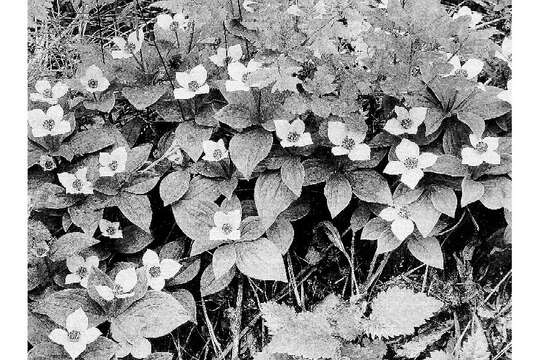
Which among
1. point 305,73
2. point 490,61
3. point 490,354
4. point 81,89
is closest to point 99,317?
point 81,89

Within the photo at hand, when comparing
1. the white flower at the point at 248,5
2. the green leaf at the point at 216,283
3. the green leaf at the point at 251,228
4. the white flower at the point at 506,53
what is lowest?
the green leaf at the point at 216,283

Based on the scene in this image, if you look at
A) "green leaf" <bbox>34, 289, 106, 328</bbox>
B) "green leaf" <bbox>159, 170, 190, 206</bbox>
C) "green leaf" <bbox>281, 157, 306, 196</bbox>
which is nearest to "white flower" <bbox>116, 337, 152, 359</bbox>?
"green leaf" <bbox>34, 289, 106, 328</bbox>

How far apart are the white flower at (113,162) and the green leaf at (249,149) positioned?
1.25 ft

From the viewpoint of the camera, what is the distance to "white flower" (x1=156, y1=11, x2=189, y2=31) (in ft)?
8.71

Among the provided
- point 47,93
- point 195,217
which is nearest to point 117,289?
point 195,217

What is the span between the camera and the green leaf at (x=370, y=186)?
2229 mm

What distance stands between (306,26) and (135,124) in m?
0.76

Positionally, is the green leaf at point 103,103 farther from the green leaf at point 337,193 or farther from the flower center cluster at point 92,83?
the green leaf at point 337,193

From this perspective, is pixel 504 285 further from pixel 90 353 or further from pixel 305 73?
pixel 90 353

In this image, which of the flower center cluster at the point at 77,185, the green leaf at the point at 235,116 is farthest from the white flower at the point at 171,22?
the flower center cluster at the point at 77,185

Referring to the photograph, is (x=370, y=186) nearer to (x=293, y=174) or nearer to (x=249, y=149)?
(x=293, y=174)

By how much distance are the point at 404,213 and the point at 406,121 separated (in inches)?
12.1

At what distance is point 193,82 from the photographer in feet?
7.86

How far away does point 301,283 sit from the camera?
2363mm
